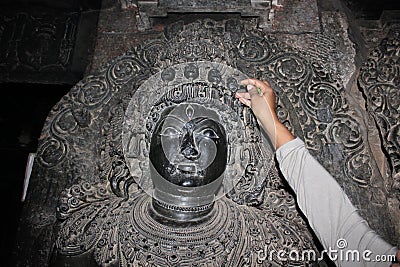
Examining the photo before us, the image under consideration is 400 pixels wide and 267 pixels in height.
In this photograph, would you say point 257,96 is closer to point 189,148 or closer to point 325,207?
point 189,148

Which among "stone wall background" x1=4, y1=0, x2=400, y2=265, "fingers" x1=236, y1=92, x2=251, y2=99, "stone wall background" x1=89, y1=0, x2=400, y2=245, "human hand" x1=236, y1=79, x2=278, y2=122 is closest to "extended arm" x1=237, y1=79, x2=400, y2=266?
"human hand" x1=236, y1=79, x2=278, y2=122

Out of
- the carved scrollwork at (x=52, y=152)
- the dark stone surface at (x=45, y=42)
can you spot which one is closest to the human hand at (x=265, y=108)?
the carved scrollwork at (x=52, y=152)

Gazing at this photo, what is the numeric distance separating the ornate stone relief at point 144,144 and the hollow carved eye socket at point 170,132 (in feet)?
0.66

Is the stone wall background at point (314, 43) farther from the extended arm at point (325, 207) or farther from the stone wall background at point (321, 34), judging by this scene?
the extended arm at point (325, 207)

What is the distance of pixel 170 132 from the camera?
1743 mm

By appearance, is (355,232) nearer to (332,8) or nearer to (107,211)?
(107,211)

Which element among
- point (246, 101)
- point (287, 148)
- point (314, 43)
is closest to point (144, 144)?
point (246, 101)

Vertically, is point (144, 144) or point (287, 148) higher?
point (144, 144)

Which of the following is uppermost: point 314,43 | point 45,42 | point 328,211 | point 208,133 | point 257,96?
point 45,42

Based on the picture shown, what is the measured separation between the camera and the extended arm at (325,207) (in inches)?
51.3

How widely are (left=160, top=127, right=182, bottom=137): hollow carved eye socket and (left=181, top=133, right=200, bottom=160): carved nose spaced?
0.04 meters

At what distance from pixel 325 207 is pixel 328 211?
15 mm

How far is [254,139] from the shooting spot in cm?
190

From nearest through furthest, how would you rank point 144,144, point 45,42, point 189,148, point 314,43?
point 189,148
point 144,144
point 314,43
point 45,42
